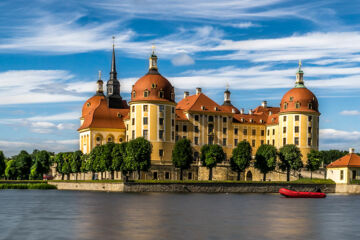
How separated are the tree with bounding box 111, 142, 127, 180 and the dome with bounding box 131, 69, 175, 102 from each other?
14.8m

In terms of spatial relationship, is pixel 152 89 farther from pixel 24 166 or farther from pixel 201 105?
pixel 24 166

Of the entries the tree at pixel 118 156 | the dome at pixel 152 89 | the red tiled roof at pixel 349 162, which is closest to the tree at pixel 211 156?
the dome at pixel 152 89

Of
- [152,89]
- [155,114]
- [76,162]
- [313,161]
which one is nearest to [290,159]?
[313,161]

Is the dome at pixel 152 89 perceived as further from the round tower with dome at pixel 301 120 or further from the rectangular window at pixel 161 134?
the round tower with dome at pixel 301 120

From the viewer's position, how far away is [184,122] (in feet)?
393

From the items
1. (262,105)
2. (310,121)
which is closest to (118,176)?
(310,121)

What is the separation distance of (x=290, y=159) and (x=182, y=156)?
19276 millimetres

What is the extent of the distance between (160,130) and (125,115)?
1570 centimetres

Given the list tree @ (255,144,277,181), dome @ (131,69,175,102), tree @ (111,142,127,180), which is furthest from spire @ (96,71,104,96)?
tree @ (255,144,277,181)

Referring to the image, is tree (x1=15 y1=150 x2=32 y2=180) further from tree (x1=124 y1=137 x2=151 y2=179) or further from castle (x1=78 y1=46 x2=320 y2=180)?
tree (x1=124 y1=137 x2=151 y2=179)

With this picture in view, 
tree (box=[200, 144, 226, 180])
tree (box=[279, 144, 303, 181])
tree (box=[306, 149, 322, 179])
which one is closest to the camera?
tree (box=[200, 144, 226, 180])

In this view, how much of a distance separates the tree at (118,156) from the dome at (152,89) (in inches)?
582

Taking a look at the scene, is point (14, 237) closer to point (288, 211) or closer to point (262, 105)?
point (288, 211)

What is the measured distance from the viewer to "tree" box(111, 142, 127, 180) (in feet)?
321
